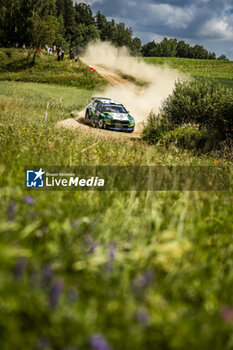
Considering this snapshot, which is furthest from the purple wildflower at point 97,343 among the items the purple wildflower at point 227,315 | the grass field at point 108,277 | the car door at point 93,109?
the car door at point 93,109

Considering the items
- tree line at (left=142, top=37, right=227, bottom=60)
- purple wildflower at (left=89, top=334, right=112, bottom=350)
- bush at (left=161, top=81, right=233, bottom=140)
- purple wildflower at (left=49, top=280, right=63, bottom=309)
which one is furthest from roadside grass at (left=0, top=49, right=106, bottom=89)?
tree line at (left=142, top=37, right=227, bottom=60)

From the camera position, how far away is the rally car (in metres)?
19.8

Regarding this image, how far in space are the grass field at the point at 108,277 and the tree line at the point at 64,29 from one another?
55885 mm

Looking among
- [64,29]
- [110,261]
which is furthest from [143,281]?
[64,29]

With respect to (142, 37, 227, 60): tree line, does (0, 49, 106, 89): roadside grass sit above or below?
below

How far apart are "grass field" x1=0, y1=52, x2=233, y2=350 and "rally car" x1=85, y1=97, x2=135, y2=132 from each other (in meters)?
16.4

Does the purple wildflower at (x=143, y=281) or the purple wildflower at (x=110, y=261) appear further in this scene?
the purple wildflower at (x=110, y=261)

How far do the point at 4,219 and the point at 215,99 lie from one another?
17374 millimetres

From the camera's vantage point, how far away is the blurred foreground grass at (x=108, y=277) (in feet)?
5.98

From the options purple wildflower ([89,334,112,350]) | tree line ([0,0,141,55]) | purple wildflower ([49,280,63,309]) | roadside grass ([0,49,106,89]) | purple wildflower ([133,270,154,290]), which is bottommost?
purple wildflower ([89,334,112,350])

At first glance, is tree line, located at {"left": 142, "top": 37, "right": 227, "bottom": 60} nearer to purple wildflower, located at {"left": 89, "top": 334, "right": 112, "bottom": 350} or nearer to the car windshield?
the car windshield

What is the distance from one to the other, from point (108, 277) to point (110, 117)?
59.2 ft

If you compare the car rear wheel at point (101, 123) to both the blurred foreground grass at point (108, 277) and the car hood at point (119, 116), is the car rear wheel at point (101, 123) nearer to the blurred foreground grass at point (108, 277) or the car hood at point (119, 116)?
the car hood at point (119, 116)

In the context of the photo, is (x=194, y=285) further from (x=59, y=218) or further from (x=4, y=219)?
(x=4, y=219)
